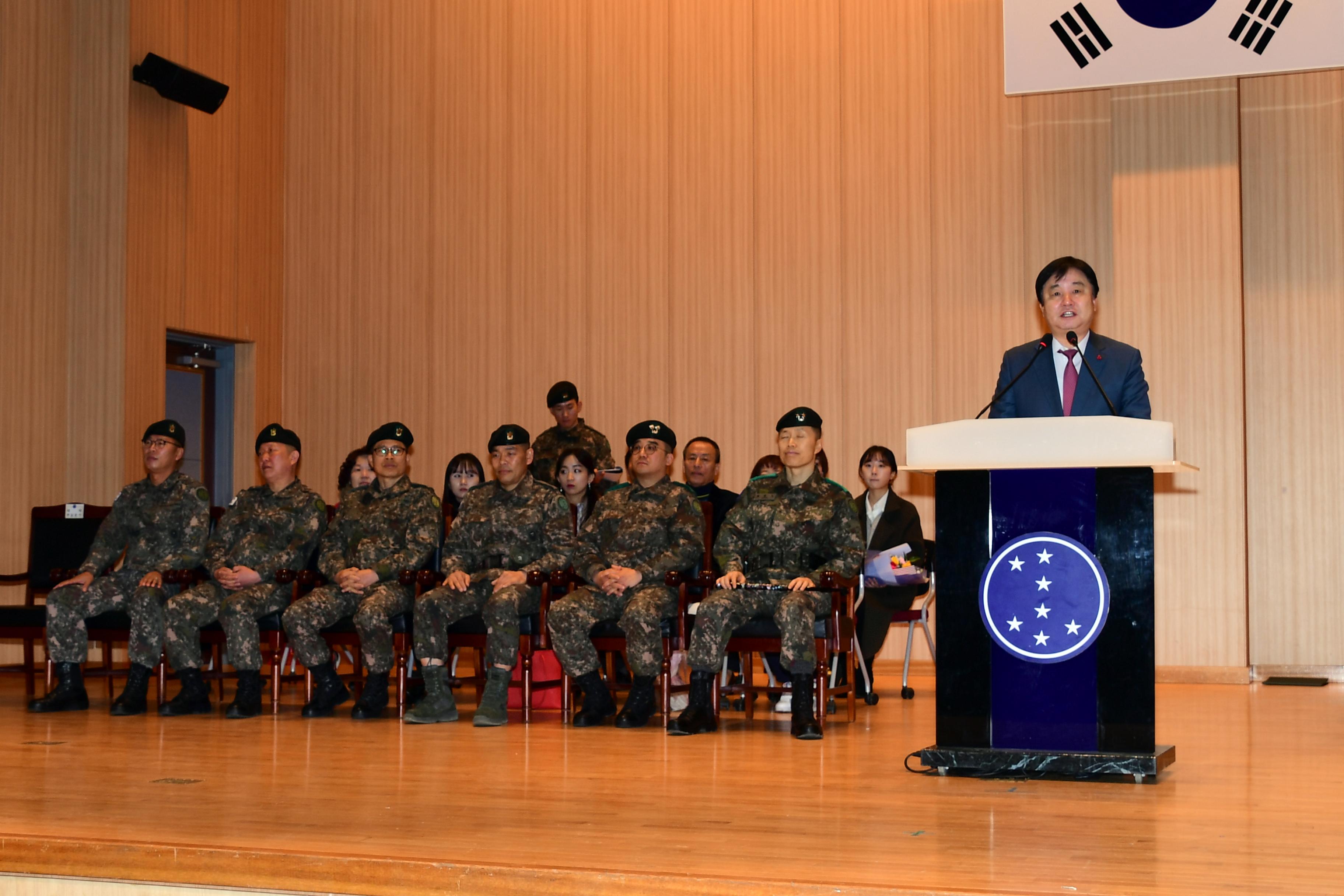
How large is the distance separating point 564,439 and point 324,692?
87.1 inches

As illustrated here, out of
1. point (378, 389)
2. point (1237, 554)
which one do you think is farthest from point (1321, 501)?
point (378, 389)

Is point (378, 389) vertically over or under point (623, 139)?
under

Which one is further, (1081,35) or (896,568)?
(1081,35)

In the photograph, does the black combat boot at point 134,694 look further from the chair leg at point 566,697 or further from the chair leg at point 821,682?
the chair leg at point 821,682

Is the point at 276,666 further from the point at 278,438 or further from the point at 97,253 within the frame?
the point at 97,253

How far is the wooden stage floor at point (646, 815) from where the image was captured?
2590 mm

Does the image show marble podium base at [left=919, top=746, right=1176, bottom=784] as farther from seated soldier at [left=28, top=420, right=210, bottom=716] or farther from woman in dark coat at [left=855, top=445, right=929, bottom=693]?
seated soldier at [left=28, top=420, right=210, bottom=716]

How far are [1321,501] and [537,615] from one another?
4400 mm

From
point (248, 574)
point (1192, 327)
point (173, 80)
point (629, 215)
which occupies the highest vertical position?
point (173, 80)

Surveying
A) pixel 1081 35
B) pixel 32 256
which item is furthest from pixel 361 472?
pixel 1081 35

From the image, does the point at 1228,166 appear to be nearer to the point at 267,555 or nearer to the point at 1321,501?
the point at 1321,501

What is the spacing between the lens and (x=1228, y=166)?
689 centimetres

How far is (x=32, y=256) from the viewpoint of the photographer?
768cm

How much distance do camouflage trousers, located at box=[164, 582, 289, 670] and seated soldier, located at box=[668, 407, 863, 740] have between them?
1909 mm
